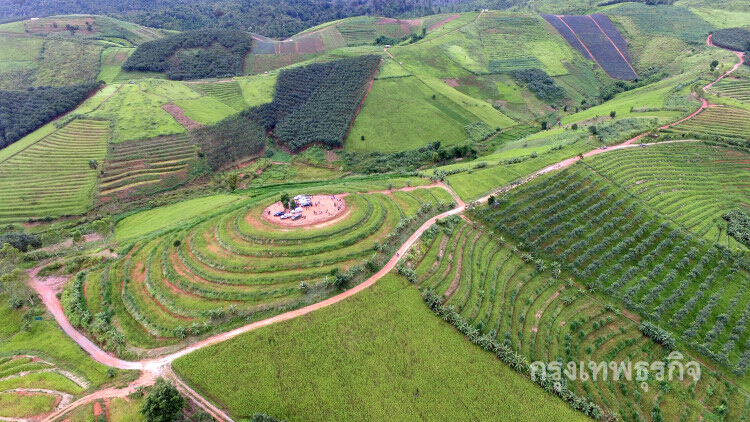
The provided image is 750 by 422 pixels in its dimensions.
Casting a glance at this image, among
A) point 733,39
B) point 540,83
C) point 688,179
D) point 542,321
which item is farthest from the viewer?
point 733,39

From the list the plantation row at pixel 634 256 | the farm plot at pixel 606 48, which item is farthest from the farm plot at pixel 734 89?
the plantation row at pixel 634 256

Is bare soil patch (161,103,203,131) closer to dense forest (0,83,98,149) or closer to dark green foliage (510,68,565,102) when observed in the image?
dense forest (0,83,98,149)

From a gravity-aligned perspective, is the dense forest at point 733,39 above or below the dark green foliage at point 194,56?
above

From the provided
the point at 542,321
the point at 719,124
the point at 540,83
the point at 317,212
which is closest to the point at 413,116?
the point at 540,83

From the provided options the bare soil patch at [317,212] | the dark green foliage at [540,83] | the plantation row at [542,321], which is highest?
the dark green foliage at [540,83]

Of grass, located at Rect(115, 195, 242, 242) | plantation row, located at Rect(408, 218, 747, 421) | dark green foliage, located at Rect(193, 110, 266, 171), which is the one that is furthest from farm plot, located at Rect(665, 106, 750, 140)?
dark green foliage, located at Rect(193, 110, 266, 171)

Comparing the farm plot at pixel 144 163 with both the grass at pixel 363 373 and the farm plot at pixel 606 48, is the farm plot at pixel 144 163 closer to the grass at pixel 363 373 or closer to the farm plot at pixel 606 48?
the grass at pixel 363 373

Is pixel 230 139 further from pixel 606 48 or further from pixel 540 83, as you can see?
pixel 606 48
